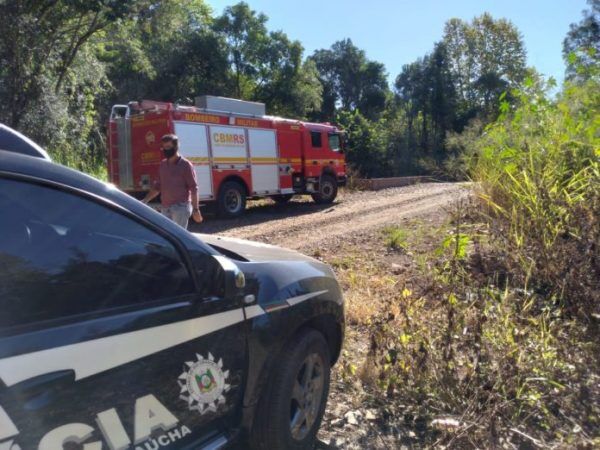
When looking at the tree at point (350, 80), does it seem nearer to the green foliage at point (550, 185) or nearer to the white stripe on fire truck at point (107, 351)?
the green foliage at point (550, 185)

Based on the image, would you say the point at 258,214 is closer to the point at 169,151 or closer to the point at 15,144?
the point at 169,151

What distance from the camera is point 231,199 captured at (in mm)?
13227

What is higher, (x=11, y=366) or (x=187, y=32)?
(x=187, y=32)

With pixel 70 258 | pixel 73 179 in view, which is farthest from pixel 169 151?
pixel 70 258

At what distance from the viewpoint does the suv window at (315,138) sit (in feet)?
52.2

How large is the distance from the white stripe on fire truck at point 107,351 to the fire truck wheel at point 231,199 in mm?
10602

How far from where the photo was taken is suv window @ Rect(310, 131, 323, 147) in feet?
52.2

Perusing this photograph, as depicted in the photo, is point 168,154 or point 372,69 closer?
point 168,154

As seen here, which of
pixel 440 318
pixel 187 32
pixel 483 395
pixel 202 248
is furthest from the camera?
pixel 187 32

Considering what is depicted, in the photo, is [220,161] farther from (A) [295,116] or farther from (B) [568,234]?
(A) [295,116]

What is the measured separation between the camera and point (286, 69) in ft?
99.2

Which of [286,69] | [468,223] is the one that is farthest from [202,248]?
[286,69]

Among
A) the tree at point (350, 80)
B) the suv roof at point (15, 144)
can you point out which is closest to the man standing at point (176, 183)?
the suv roof at point (15, 144)

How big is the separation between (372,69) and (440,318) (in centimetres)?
4309
